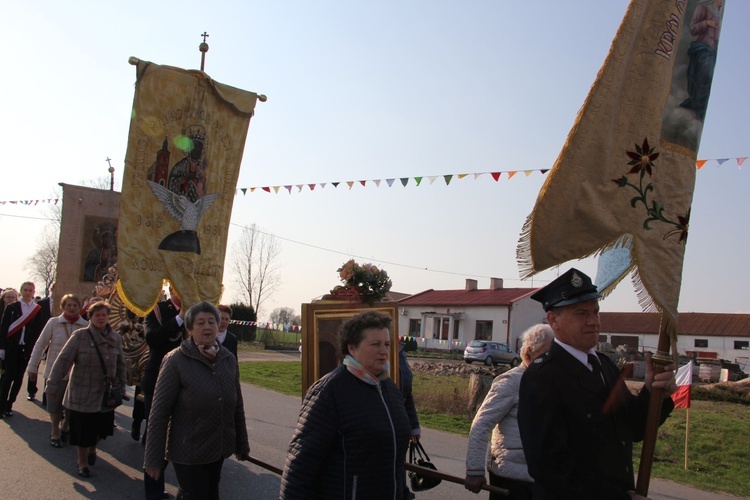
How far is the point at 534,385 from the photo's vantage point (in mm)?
3086

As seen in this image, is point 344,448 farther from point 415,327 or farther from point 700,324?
point 700,324

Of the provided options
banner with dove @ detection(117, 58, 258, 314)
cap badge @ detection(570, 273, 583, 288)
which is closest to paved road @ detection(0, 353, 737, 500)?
banner with dove @ detection(117, 58, 258, 314)

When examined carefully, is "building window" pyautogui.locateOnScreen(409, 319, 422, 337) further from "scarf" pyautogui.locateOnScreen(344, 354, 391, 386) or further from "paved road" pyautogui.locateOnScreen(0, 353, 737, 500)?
"scarf" pyautogui.locateOnScreen(344, 354, 391, 386)

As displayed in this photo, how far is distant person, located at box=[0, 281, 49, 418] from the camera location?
11062 millimetres

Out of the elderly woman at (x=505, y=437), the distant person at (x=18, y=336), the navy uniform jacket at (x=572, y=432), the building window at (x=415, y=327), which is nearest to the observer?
the navy uniform jacket at (x=572, y=432)

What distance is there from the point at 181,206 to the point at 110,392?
110 inches

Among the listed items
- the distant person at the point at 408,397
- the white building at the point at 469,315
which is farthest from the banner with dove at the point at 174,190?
the white building at the point at 469,315

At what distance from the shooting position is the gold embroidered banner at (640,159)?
3707mm

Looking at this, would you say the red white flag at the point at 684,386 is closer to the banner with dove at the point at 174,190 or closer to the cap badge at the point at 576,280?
the banner with dove at the point at 174,190

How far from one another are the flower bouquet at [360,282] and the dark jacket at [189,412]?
4.57 feet

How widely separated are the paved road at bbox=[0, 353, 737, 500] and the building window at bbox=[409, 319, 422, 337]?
45.0 metres

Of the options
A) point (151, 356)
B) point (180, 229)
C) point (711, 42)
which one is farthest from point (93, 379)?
point (711, 42)

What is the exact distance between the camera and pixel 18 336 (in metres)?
11.6

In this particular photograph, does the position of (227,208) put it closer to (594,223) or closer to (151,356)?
(151,356)
